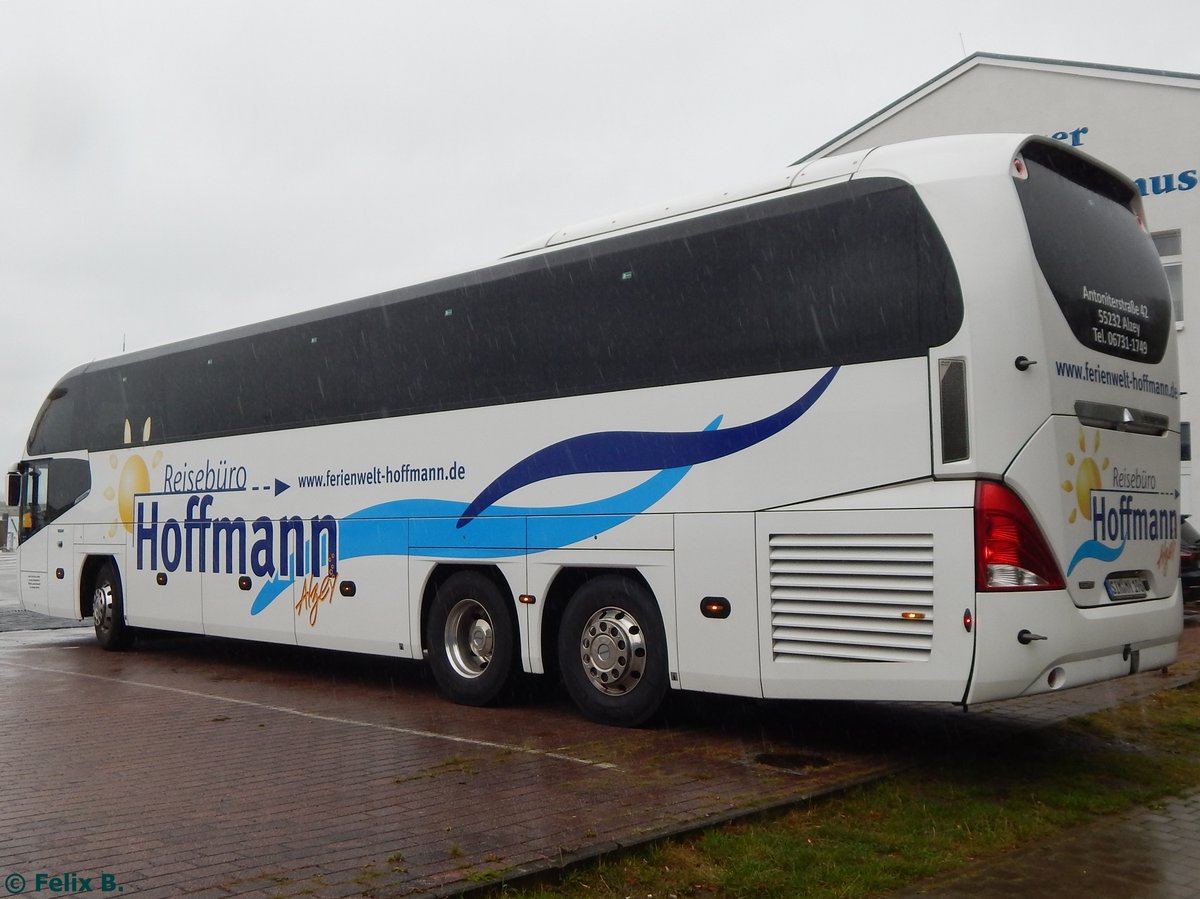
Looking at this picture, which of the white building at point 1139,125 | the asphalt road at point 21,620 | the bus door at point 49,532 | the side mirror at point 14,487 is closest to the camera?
the bus door at point 49,532

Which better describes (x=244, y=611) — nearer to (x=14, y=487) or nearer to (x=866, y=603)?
(x=14, y=487)

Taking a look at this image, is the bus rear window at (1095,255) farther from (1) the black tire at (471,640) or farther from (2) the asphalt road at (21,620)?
(2) the asphalt road at (21,620)

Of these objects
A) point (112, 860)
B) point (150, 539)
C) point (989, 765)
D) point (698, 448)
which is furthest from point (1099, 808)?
point (150, 539)

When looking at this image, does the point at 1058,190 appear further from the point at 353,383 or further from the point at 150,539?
the point at 150,539

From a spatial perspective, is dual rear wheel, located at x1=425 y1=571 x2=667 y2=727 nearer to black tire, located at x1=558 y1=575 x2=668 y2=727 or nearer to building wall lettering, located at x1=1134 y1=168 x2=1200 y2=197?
black tire, located at x1=558 y1=575 x2=668 y2=727

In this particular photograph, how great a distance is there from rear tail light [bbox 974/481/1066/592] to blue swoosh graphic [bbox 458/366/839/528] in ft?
4.52

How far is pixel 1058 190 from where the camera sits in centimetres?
787

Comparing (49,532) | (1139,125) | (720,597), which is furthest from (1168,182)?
(49,532)

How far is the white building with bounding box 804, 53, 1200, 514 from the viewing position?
22.5m

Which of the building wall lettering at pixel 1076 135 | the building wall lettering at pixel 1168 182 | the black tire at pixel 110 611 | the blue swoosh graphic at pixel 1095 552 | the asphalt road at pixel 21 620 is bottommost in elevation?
the asphalt road at pixel 21 620

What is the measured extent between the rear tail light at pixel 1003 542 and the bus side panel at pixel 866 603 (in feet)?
0.24

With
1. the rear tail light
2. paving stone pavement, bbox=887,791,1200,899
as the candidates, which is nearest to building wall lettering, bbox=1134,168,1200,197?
the rear tail light

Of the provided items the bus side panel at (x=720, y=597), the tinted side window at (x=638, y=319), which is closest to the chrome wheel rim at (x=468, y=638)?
the tinted side window at (x=638, y=319)

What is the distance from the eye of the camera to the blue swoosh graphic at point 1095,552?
736cm
